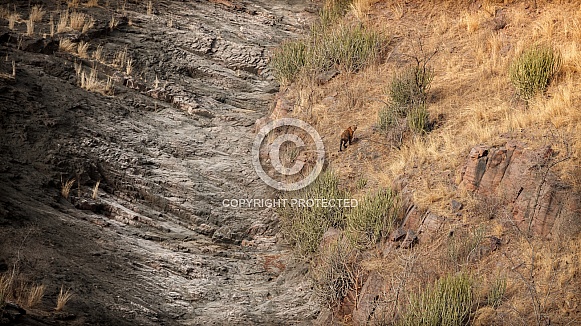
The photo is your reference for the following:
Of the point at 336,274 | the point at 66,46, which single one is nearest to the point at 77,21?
the point at 66,46

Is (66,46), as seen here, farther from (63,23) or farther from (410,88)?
(410,88)

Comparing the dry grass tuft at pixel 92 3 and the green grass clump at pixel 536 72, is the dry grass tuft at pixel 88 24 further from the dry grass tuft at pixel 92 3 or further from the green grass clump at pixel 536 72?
the green grass clump at pixel 536 72

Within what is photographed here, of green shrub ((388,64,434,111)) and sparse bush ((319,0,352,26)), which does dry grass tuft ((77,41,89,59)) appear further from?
green shrub ((388,64,434,111))

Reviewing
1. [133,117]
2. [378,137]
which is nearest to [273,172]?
[378,137]

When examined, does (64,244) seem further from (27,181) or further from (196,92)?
(196,92)

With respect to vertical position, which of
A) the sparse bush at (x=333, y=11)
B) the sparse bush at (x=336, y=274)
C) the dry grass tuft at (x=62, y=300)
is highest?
the sparse bush at (x=333, y=11)

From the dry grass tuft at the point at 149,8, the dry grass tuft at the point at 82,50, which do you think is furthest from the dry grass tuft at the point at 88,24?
the dry grass tuft at the point at 149,8

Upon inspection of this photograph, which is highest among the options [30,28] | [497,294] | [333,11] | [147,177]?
[333,11]
